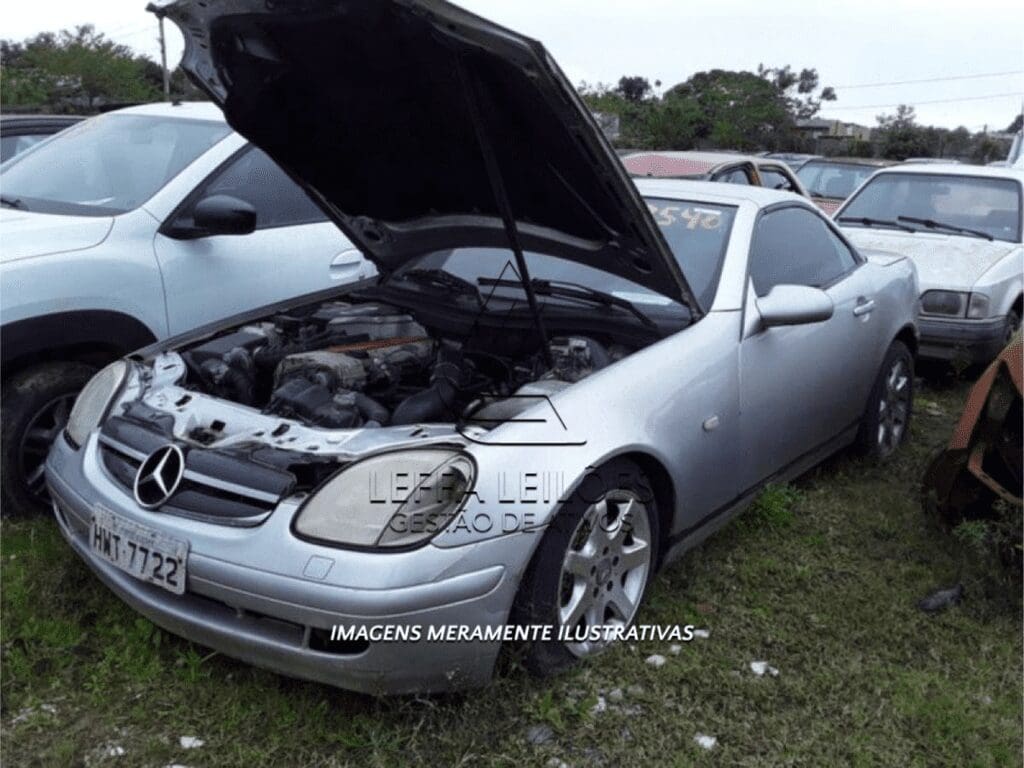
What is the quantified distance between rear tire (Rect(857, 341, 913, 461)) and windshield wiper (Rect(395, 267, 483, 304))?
6.55ft

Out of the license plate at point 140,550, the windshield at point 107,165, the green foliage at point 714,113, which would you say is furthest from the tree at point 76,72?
the license plate at point 140,550

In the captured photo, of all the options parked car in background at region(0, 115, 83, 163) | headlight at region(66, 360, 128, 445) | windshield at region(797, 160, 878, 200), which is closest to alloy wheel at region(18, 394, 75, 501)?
headlight at region(66, 360, 128, 445)

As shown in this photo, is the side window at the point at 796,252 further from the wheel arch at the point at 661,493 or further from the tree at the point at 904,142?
the tree at the point at 904,142

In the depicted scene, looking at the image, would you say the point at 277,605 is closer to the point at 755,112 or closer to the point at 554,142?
the point at 554,142

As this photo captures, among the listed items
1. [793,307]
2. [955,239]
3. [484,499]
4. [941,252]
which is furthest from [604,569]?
[955,239]

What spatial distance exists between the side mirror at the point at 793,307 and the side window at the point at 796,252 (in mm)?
158

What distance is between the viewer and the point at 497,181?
9.78 feet

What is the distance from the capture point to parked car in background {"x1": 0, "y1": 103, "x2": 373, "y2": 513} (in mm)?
3549

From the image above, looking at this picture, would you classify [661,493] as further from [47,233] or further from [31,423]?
[47,233]

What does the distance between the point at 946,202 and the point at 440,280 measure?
4894 mm

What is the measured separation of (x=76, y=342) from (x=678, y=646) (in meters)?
2.54

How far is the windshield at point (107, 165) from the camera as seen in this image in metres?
4.11

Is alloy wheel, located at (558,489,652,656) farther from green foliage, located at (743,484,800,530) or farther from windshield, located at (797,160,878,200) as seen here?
windshield, located at (797,160,878,200)

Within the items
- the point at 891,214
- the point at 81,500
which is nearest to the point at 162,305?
the point at 81,500
